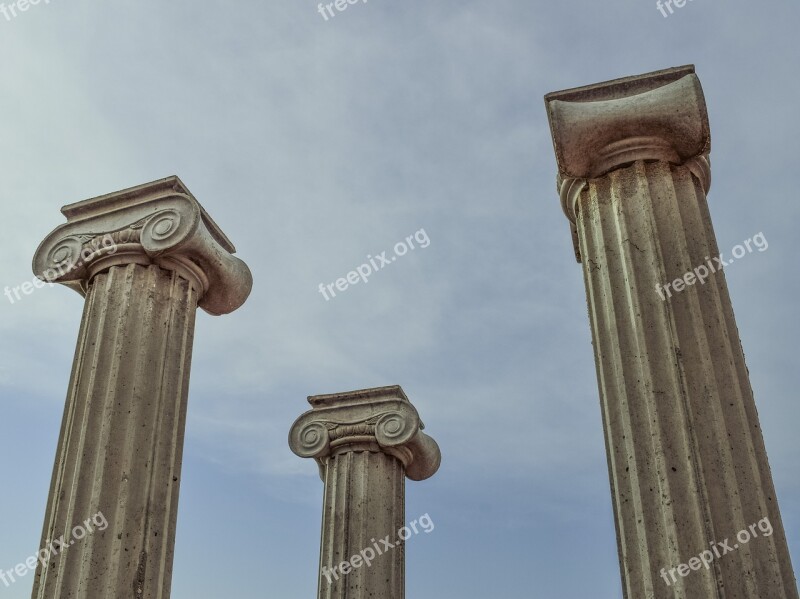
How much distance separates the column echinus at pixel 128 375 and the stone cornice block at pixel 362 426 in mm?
8109

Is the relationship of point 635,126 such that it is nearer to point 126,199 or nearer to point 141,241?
point 141,241

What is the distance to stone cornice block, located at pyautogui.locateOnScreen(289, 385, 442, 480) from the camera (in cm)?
2284

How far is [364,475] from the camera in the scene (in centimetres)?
2239

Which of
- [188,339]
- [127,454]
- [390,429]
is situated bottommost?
[127,454]

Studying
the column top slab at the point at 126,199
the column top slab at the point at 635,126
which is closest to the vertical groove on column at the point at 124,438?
the column top slab at the point at 126,199

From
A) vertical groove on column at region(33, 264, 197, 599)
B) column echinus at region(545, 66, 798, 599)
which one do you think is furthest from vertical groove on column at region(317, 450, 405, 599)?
column echinus at region(545, 66, 798, 599)

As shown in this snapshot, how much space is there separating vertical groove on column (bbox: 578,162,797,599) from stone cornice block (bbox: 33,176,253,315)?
683 centimetres

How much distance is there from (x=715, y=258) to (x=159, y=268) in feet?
29.7

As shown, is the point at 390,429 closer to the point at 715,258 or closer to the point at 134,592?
the point at 134,592

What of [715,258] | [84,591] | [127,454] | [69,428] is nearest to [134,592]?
[84,591]

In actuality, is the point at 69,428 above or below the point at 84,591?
above

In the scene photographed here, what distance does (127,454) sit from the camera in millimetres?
12375

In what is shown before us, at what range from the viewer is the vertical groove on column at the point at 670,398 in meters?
8.73

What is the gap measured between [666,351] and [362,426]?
46.3 ft
